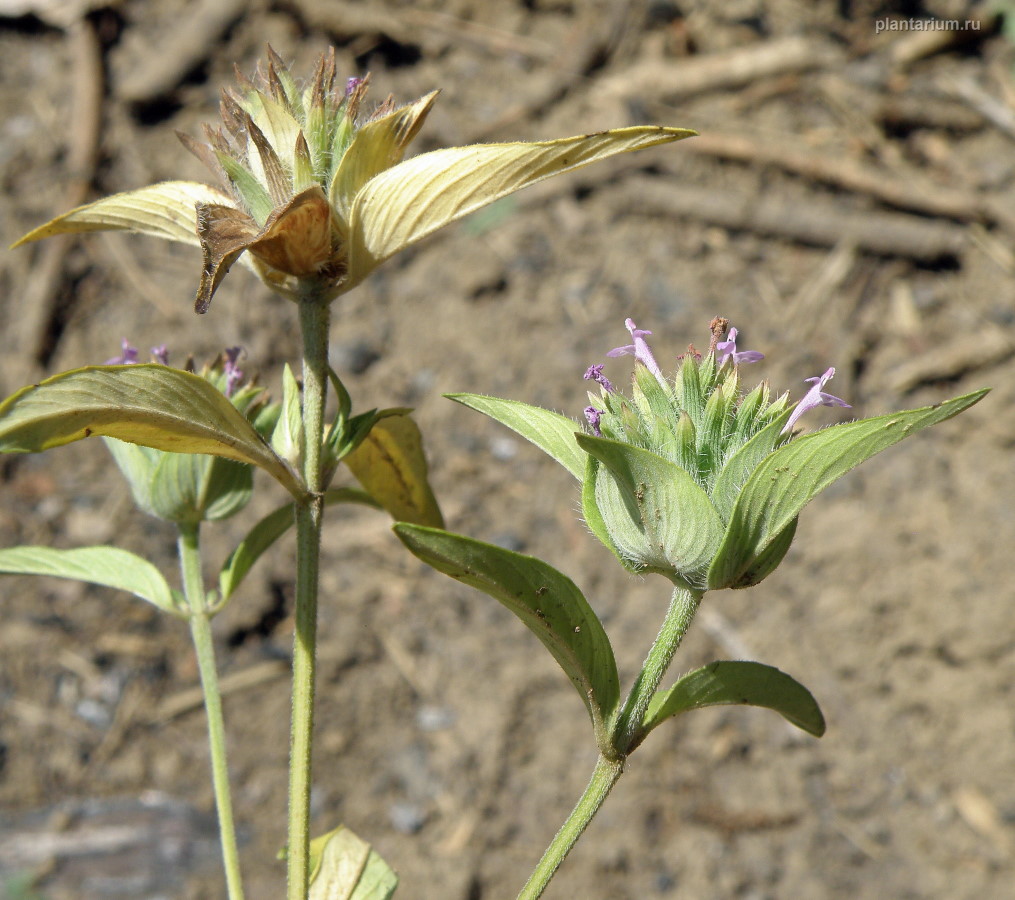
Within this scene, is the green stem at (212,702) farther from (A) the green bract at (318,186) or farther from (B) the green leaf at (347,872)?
(A) the green bract at (318,186)

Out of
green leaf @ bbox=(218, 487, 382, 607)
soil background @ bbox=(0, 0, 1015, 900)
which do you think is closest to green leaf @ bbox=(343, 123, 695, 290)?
green leaf @ bbox=(218, 487, 382, 607)

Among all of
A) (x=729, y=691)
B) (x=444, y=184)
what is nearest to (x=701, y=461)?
(x=729, y=691)

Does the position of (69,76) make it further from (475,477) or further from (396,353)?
(475,477)

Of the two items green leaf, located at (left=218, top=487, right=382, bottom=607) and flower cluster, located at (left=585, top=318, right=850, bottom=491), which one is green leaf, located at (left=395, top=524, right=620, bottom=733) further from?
green leaf, located at (left=218, top=487, right=382, bottom=607)

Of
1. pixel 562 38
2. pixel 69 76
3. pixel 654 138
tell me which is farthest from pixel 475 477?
pixel 654 138

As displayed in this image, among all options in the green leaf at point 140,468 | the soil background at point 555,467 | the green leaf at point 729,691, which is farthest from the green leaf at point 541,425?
the soil background at point 555,467

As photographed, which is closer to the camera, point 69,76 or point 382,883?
point 382,883

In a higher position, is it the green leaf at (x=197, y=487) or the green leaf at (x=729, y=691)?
the green leaf at (x=197, y=487)
